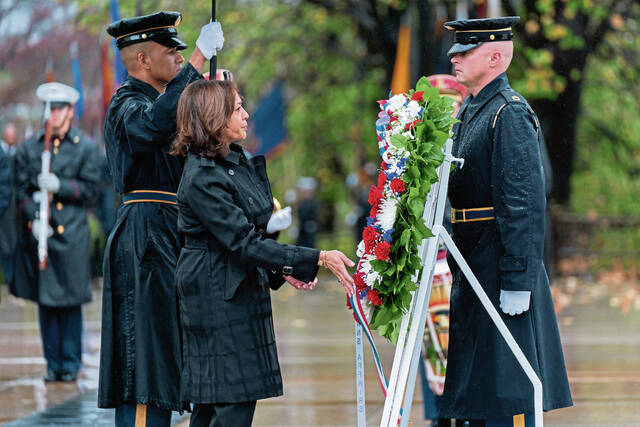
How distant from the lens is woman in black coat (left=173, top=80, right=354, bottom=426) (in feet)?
13.8

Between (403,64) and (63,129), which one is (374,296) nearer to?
(63,129)

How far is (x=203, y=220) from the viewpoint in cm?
420

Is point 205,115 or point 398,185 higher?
point 205,115

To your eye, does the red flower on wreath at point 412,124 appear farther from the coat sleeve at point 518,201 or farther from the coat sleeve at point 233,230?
the coat sleeve at point 233,230

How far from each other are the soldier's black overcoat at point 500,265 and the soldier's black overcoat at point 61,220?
449cm

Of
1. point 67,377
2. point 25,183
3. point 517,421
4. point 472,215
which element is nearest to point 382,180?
point 472,215

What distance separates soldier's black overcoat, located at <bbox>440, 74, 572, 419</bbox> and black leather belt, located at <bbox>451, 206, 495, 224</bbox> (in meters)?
0.02

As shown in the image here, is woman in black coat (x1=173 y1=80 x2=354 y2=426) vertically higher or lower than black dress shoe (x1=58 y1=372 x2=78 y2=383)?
higher

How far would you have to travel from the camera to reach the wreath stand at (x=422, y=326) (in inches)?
166

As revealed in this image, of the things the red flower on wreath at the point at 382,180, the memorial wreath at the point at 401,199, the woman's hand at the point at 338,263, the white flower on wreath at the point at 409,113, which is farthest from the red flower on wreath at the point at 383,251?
the white flower on wreath at the point at 409,113

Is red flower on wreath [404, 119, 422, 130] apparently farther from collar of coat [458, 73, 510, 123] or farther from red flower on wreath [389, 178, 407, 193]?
collar of coat [458, 73, 510, 123]

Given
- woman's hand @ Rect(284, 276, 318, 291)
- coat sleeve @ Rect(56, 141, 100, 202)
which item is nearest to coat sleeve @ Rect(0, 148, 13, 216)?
coat sleeve @ Rect(56, 141, 100, 202)

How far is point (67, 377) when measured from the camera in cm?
821

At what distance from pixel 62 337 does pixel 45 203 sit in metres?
1.03
